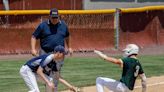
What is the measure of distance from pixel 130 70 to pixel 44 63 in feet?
4.72

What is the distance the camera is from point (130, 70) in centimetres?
895

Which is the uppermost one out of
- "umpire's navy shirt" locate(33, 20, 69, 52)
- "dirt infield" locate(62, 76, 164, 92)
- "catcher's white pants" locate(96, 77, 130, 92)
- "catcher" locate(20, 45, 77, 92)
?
"umpire's navy shirt" locate(33, 20, 69, 52)

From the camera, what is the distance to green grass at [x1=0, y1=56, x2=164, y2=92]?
13125mm

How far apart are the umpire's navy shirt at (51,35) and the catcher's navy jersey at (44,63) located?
87 centimetres

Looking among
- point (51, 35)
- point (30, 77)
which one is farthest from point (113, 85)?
point (51, 35)

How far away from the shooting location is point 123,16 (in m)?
22.5

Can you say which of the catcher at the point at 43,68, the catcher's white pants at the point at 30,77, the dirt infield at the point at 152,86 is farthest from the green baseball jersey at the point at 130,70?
the dirt infield at the point at 152,86

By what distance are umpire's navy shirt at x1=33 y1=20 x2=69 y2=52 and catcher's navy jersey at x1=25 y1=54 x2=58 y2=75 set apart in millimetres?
872

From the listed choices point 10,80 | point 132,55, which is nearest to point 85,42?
point 10,80

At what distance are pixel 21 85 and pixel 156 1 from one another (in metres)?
15.9

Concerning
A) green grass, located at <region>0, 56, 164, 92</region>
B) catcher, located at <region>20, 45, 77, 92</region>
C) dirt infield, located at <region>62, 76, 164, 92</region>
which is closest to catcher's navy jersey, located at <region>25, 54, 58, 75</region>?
catcher, located at <region>20, 45, 77, 92</region>

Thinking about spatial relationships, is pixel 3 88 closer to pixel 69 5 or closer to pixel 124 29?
pixel 124 29

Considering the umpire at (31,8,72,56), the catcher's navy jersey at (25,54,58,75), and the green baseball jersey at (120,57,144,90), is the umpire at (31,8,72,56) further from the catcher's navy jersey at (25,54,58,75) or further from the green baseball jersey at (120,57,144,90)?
the green baseball jersey at (120,57,144,90)

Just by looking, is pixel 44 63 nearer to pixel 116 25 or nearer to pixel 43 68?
pixel 43 68
